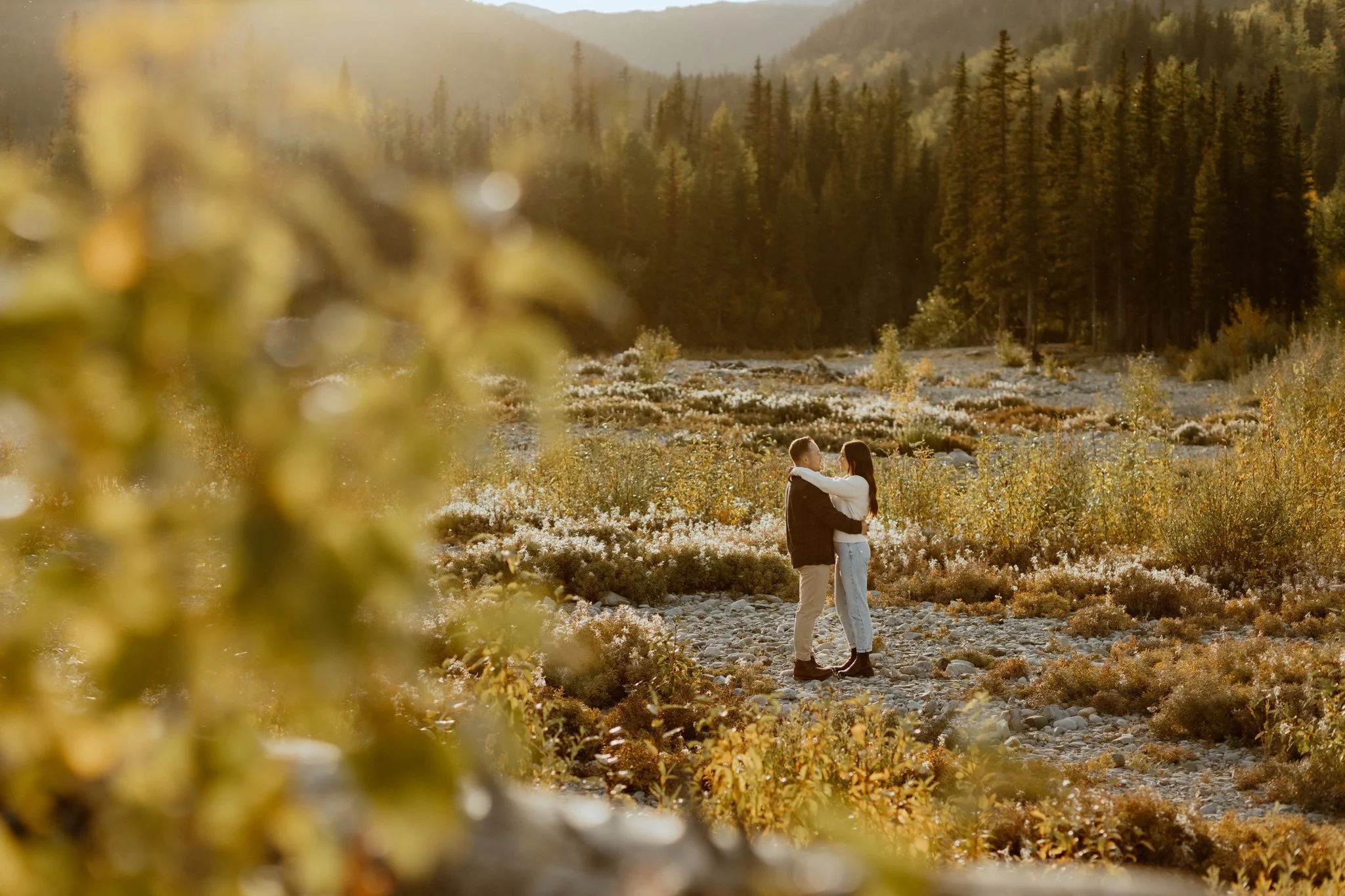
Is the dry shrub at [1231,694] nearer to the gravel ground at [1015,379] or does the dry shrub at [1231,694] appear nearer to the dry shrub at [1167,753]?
the dry shrub at [1167,753]

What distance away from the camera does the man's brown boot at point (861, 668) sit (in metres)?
7.23

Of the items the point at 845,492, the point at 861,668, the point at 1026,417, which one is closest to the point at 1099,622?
the point at 861,668

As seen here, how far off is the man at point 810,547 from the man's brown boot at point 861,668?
0.63 ft

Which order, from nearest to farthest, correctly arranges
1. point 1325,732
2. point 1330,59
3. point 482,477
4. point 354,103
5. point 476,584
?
point 354,103 → point 1325,732 → point 476,584 → point 482,477 → point 1330,59

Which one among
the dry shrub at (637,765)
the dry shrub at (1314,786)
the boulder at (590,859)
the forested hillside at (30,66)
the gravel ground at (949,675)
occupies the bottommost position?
the gravel ground at (949,675)

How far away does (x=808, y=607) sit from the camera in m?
7.09

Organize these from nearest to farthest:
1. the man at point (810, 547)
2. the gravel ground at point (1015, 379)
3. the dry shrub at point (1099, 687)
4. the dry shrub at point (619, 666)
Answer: the dry shrub at point (619, 666) → the dry shrub at point (1099, 687) → the man at point (810, 547) → the gravel ground at point (1015, 379)

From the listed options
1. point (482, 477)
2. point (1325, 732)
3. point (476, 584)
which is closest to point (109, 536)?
point (1325, 732)

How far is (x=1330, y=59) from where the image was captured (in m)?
93.2

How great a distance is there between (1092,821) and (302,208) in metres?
4.39

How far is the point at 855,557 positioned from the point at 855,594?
259 millimetres

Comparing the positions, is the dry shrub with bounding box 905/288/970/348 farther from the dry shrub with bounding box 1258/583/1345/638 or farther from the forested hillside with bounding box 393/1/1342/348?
the dry shrub with bounding box 1258/583/1345/638

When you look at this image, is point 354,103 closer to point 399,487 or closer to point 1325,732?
point 399,487

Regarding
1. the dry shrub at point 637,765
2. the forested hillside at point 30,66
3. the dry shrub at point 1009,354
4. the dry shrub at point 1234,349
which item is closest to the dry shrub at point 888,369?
the dry shrub at point 1009,354
